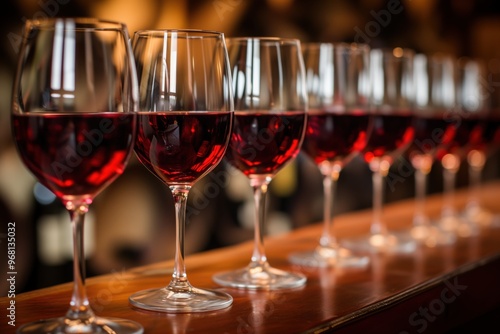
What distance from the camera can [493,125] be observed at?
1.59 metres

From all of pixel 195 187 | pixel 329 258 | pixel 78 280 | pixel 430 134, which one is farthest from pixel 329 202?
pixel 195 187

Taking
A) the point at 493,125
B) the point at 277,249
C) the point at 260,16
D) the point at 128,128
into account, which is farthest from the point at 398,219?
the point at 128,128

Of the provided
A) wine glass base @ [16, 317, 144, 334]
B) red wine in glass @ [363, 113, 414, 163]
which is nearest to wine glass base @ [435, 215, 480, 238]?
red wine in glass @ [363, 113, 414, 163]

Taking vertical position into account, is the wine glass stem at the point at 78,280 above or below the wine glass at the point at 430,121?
below

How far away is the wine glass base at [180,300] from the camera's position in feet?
2.51

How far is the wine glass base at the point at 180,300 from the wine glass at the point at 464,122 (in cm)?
70

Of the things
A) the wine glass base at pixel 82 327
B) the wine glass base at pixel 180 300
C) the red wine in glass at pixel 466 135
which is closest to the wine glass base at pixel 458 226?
the red wine in glass at pixel 466 135

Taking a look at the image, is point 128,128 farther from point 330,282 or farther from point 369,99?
point 369,99

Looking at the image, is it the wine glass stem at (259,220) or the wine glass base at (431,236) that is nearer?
the wine glass stem at (259,220)

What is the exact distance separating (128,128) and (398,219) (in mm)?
976

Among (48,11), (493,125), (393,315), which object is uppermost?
(48,11)

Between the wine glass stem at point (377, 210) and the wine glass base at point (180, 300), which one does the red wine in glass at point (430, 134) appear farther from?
the wine glass base at point (180, 300)

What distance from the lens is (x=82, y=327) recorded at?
65cm

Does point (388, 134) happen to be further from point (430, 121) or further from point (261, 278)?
point (261, 278)
